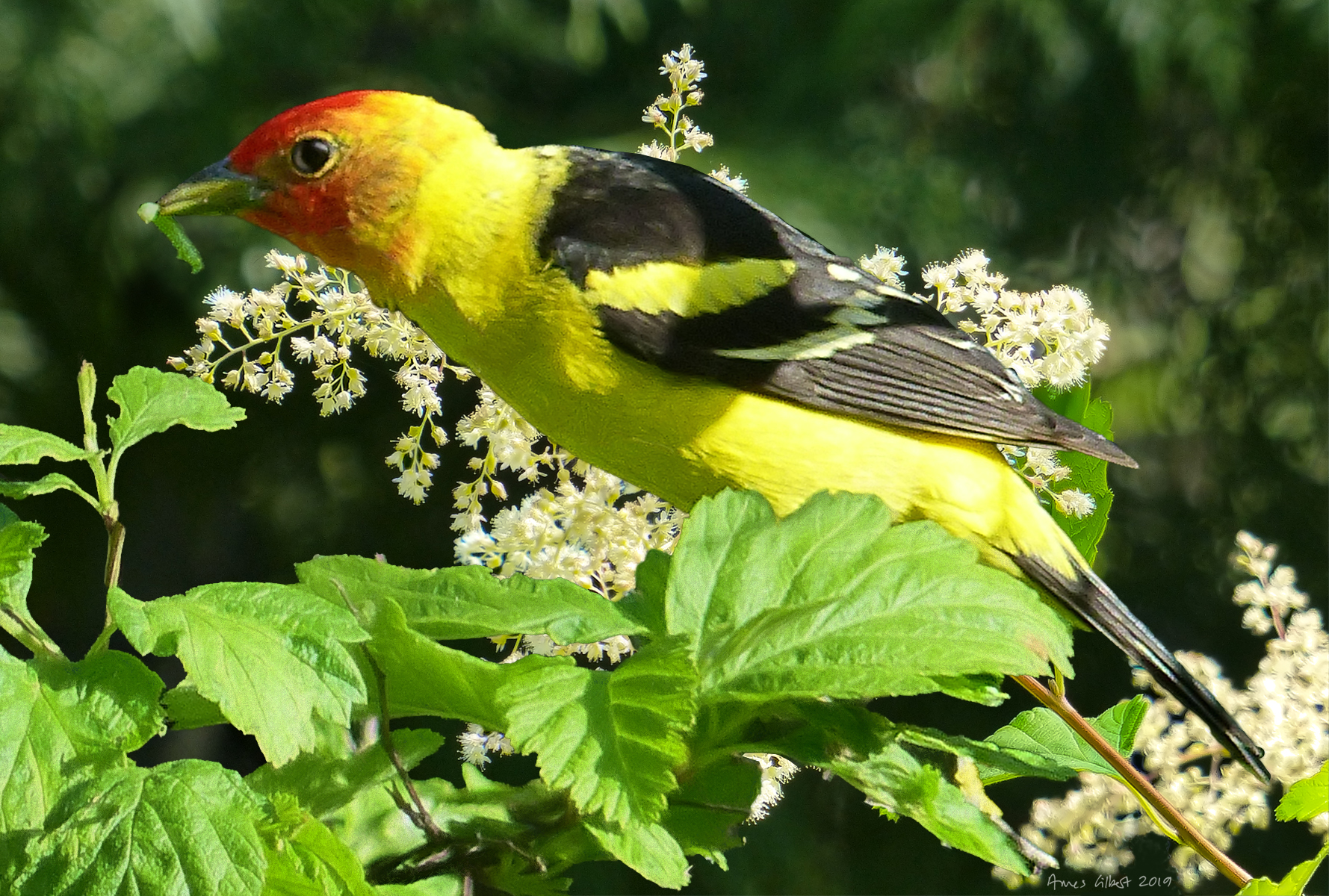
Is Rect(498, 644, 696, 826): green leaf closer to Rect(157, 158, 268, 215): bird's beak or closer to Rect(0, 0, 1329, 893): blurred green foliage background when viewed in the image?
Rect(157, 158, 268, 215): bird's beak

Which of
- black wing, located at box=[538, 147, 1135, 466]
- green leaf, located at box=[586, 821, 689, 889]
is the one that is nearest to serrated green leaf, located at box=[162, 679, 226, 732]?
green leaf, located at box=[586, 821, 689, 889]

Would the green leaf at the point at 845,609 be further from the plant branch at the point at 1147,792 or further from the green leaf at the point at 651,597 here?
the plant branch at the point at 1147,792

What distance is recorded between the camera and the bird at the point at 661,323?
1.07 metres

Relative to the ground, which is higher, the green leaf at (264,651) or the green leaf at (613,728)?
the green leaf at (613,728)

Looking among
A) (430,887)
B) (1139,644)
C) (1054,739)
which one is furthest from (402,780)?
(1139,644)

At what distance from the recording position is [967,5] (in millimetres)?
3971

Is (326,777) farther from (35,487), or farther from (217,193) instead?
(217,193)

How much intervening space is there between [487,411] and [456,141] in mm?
291

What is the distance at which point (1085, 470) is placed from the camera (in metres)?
0.90

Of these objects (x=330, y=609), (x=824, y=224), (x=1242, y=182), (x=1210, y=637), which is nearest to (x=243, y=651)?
(x=330, y=609)

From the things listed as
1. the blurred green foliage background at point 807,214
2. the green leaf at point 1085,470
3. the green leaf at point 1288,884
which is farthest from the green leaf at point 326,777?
the blurred green foliage background at point 807,214

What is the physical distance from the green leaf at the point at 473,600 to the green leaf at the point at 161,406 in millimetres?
92

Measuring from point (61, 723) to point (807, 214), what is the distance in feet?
11.0

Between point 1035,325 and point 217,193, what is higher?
point 1035,325
